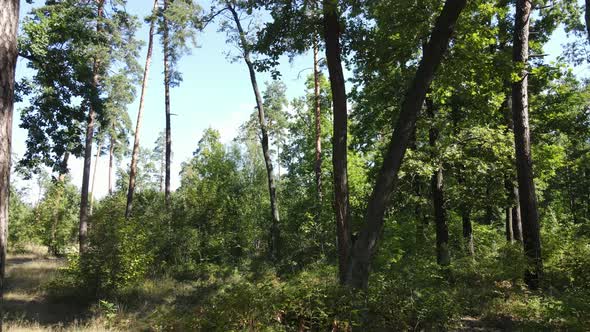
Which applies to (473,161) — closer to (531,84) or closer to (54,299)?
(531,84)

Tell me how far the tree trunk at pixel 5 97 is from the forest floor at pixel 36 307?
649 centimetres

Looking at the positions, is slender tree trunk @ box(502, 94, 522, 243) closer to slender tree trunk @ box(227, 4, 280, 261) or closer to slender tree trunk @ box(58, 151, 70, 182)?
slender tree trunk @ box(227, 4, 280, 261)

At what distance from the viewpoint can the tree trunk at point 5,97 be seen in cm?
380

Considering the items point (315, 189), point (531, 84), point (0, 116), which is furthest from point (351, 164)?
point (0, 116)

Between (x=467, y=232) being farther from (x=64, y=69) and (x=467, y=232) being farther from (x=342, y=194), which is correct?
(x=64, y=69)

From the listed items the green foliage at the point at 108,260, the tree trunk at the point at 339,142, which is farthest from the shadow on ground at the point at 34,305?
the tree trunk at the point at 339,142

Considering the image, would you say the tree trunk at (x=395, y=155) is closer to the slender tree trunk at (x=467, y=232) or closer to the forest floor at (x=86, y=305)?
the forest floor at (x=86, y=305)

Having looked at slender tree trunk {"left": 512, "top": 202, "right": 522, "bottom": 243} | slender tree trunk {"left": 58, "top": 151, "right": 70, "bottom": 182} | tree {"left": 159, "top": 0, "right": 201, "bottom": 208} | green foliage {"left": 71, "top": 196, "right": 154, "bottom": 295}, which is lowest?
green foliage {"left": 71, "top": 196, "right": 154, "bottom": 295}

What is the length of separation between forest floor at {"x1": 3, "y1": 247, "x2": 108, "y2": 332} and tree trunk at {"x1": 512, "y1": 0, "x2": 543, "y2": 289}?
10674 mm

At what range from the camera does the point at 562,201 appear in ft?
137

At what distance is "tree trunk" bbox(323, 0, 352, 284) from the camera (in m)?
7.76

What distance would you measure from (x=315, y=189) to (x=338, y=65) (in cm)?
1509

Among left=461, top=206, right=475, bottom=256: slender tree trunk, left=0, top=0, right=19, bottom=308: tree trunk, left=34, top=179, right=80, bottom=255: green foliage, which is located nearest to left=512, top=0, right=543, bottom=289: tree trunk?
left=461, top=206, right=475, bottom=256: slender tree trunk

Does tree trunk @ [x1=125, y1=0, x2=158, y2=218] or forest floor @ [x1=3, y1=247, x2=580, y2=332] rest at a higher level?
tree trunk @ [x1=125, y1=0, x2=158, y2=218]
